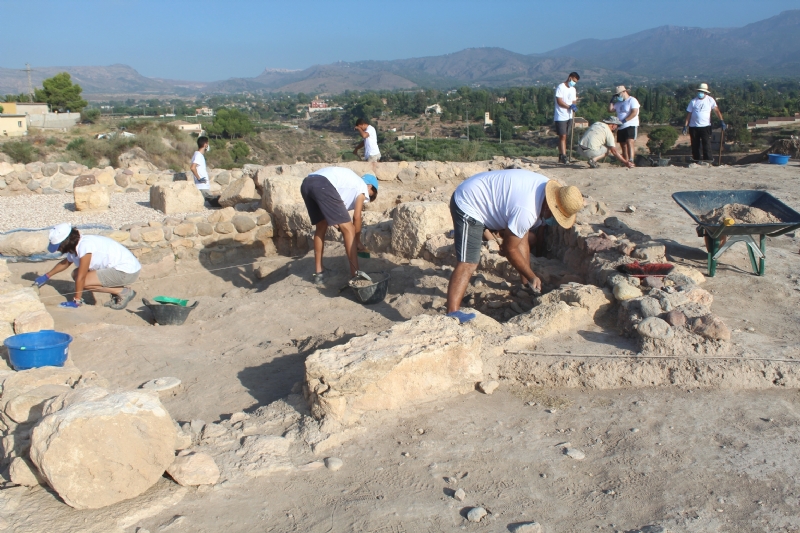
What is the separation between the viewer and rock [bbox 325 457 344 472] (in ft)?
9.54

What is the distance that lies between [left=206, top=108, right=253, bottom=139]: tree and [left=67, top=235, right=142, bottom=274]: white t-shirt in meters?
36.8

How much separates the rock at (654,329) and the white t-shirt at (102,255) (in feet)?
17.3

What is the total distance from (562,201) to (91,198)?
837 cm

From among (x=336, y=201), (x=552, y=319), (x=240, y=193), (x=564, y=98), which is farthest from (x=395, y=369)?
(x=564, y=98)

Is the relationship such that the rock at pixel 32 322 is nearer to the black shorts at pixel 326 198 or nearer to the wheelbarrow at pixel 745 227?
the black shorts at pixel 326 198

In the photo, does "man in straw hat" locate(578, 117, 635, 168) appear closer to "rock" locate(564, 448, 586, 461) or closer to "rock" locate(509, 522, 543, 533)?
"rock" locate(564, 448, 586, 461)

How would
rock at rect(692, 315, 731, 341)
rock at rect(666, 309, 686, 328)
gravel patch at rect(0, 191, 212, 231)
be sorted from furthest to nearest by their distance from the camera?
gravel patch at rect(0, 191, 212, 231)
rock at rect(666, 309, 686, 328)
rock at rect(692, 315, 731, 341)

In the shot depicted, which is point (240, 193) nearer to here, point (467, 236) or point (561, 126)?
point (561, 126)

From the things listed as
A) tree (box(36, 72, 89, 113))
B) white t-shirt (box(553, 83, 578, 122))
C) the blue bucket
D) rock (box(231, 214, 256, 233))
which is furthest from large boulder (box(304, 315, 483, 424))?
tree (box(36, 72, 89, 113))

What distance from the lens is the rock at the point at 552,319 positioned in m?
4.18

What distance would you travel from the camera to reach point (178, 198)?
9836 millimetres

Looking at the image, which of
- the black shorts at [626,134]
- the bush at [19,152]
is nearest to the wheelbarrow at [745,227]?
the black shorts at [626,134]

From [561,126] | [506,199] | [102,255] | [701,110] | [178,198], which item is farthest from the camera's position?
[561,126]

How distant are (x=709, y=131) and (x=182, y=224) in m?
8.83
